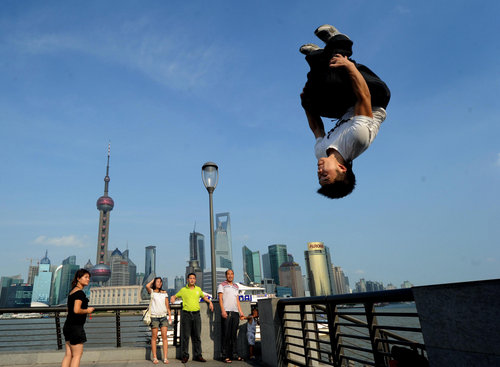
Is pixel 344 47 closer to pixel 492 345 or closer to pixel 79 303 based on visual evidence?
pixel 492 345

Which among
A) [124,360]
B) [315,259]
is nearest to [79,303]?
[124,360]

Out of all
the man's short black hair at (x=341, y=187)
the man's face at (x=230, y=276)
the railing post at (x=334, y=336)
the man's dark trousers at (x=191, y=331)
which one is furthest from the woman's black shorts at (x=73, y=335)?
the man's short black hair at (x=341, y=187)

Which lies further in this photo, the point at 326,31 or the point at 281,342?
the point at 281,342

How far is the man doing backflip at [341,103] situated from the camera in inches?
89.0

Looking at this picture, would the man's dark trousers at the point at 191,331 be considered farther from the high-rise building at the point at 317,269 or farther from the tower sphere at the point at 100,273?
the tower sphere at the point at 100,273

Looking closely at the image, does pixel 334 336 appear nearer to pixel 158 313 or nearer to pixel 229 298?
pixel 229 298

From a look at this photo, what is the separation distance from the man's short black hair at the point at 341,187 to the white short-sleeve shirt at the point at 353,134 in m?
0.12

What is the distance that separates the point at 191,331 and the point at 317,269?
160418 mm

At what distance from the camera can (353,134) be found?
2.26 m

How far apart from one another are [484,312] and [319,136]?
178 cm

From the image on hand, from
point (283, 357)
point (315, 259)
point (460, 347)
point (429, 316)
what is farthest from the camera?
point (315, 259)

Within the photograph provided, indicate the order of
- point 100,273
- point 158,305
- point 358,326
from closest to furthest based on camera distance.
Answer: point 358,326 → point 158,305 → point 100,273

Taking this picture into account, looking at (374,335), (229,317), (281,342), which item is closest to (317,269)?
(229,317)

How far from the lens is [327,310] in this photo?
15.5 feet
